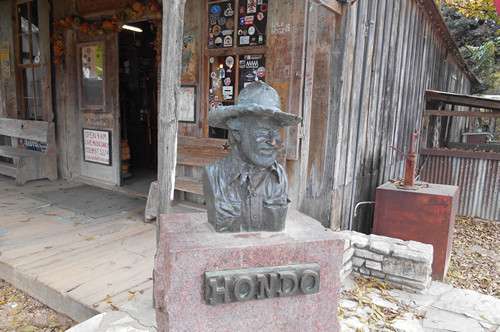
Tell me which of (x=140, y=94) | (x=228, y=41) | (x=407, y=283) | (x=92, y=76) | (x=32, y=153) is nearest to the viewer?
(x=407, y=283)

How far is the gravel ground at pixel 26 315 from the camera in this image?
9.45ft

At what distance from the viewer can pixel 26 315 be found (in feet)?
10.0

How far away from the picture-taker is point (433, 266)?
4496 millimetres

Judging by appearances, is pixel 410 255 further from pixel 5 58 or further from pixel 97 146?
pixel 5 58

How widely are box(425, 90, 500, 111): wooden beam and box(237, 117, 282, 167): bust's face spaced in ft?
21.4

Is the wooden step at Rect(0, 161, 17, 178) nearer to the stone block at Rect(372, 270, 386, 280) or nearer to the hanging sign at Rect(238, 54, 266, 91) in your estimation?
the hanging sign at Rect(238, 54, 266, 91)

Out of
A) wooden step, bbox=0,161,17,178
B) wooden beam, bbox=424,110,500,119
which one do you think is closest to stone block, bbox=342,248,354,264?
wooden beam, bbox=424,110,500,119

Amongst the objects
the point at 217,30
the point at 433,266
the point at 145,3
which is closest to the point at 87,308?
the point at 217,30

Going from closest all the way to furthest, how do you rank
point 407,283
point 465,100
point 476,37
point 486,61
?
point 407,283 → point 465,100 → point 486,61 → point 476,37

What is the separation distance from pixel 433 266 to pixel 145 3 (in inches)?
225

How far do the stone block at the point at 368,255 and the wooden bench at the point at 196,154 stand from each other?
7.00 ft

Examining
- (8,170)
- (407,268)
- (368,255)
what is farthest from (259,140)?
(8,170)

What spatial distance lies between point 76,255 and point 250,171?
267 cm

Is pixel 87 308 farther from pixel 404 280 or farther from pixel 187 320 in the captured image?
pixel 404 280
